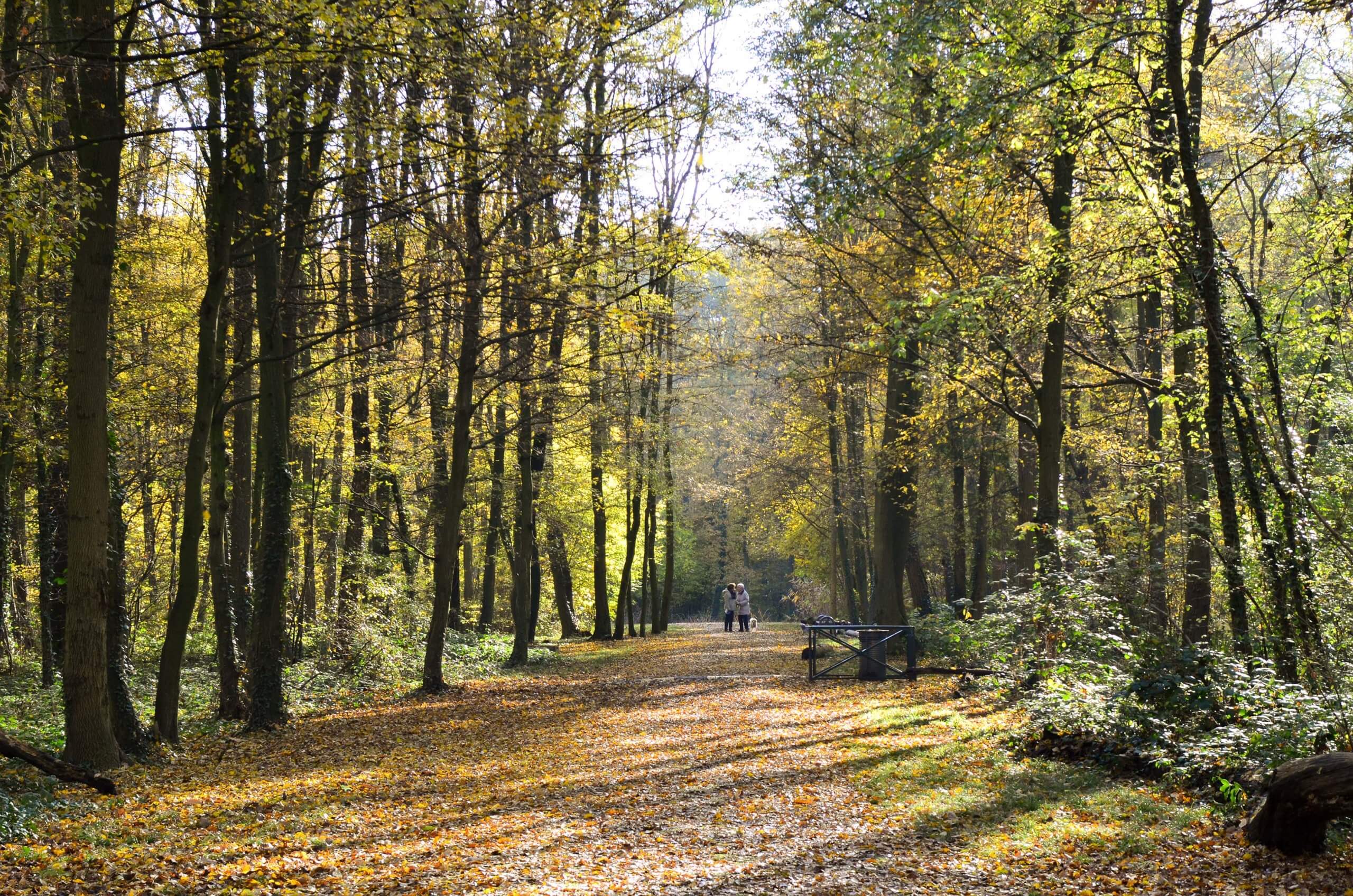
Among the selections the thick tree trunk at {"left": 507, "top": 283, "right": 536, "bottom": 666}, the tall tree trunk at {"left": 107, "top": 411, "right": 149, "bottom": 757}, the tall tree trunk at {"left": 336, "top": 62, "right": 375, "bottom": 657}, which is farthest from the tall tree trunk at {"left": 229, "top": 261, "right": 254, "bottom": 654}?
the thick tree trunk at {"left": 507, "top": 283, "right": 536, "bottom": 666}

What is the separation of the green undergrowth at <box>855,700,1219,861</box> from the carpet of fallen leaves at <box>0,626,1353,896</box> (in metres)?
0.03

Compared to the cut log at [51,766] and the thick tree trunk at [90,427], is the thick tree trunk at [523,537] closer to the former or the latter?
the thick tree trunk at [90,427]

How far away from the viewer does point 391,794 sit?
8.09 meters

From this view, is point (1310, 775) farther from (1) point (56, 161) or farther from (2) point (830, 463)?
(2) point (830, 463)

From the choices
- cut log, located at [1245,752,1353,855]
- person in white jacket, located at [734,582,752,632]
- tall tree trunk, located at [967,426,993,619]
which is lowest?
person in white jacket, located at [734,582,752,632]

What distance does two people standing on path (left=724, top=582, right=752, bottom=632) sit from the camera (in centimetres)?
3127

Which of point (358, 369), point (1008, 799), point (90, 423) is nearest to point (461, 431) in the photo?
point (358, 369)

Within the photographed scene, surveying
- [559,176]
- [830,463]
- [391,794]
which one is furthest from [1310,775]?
[830,463]

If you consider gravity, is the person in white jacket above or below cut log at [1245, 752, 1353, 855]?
below

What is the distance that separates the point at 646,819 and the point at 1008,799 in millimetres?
2912

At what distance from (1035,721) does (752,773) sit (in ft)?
9.64

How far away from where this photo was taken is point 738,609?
3184cm

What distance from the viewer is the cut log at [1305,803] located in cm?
532

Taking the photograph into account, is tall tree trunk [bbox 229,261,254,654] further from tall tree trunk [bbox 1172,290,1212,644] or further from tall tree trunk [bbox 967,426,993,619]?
tall tree trunk [bbox 967,426,993,619]
